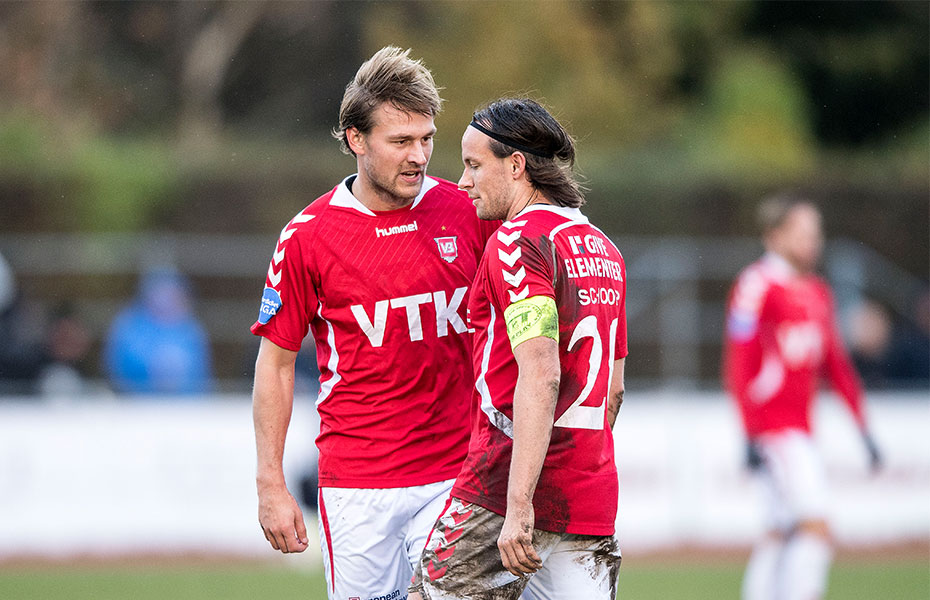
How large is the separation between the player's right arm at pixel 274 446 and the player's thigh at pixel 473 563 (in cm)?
79

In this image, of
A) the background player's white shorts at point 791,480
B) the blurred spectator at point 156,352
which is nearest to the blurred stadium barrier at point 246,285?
the blurred spectator at point 156,352

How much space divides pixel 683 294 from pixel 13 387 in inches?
323

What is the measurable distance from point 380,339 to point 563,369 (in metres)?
1.01

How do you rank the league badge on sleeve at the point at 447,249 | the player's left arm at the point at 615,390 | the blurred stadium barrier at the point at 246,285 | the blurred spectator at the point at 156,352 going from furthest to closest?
the blurred stadium barrier at the point at 246,285 → the blurred spectator at the point at 156,352 → the league badge on sleeve at the point at 447,249 → the player's left arm at the point at 615,390

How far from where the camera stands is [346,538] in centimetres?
499

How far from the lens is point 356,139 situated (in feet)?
16.4

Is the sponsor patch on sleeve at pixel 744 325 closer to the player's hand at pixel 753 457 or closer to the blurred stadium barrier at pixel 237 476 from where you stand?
the player's hand at pixel 753 457

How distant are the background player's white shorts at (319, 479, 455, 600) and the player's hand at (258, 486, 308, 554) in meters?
0.22

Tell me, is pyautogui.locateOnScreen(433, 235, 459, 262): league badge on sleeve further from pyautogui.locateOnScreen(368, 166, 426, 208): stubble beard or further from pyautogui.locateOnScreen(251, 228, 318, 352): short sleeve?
pyautogui.locateOnScreen(251, 228, 318, 352): short sleeve

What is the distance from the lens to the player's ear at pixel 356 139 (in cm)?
499

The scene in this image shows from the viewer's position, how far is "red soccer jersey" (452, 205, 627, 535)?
163 inches

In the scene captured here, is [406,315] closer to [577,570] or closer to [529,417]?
[529,417]

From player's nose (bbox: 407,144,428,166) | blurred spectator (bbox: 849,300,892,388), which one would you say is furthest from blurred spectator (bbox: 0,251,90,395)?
player's nose (bbox: 407,144,428,166)

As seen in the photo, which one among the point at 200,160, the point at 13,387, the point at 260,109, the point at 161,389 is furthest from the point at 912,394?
the point at 260,109
